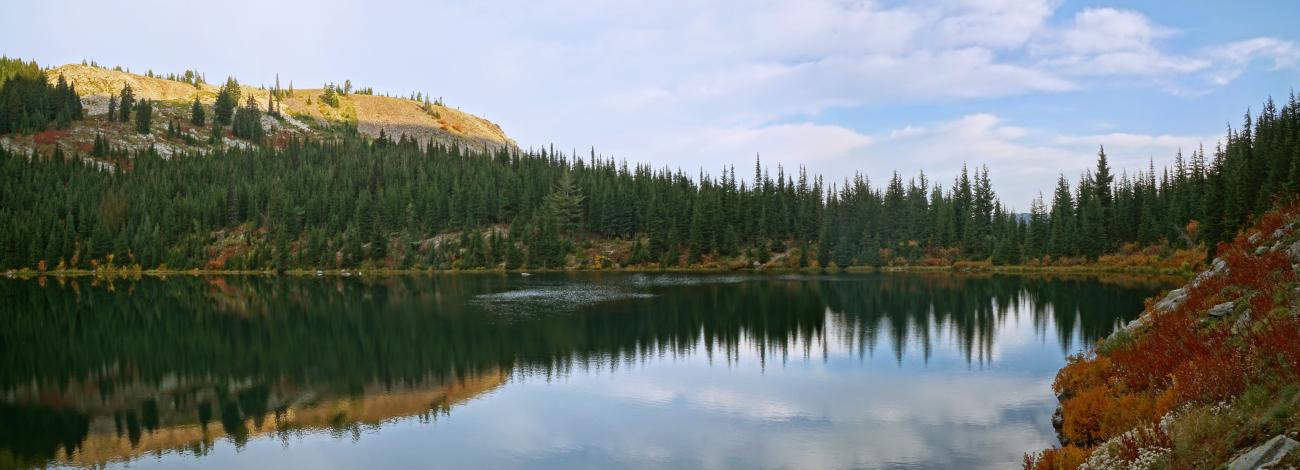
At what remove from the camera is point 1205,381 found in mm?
14438

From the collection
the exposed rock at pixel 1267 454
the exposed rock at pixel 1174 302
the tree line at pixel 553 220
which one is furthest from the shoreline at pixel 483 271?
the exposed rock at pixel 1267 454

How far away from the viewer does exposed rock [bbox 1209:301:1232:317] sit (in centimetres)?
2017

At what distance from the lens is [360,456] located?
72.9 feet

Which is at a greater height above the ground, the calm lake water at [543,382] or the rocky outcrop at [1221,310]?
the rocky outcrop at [1221,310]

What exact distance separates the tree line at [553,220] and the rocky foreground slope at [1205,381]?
96.5 metres

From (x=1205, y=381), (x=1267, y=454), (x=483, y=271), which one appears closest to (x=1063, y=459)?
(x=1205, y=381)

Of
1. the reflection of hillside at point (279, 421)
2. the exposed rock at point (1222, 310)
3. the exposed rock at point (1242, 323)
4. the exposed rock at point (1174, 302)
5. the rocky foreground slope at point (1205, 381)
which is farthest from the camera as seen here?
the exposed rock at point (1174, 302)

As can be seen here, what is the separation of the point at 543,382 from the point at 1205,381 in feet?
80.2

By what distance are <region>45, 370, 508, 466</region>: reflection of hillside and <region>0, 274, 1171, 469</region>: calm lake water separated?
0.13 m

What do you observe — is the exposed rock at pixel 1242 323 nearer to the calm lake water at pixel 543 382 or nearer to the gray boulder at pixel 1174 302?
the calm lake water at pixel 543 382

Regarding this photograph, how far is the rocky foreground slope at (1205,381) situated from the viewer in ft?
36.4

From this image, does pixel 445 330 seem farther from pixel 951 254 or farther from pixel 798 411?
pixel 951 254

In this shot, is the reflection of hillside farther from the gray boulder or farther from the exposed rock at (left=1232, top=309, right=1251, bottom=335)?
the gray boulder

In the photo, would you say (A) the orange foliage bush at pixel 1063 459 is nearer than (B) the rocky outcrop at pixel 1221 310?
Yes
